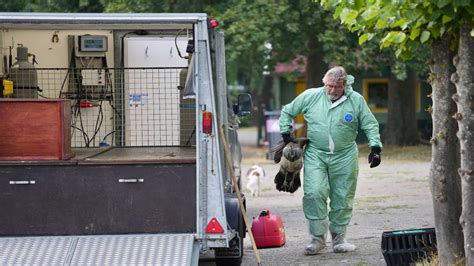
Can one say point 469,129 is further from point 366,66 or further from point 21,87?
point 366,66

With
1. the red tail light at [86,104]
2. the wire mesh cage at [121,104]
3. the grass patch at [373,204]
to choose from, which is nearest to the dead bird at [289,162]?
the wire mesh cage at [121,104]

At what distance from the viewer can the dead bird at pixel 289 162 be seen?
1023 cm

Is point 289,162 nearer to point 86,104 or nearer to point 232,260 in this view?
point 232,260

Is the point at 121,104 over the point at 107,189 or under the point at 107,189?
over

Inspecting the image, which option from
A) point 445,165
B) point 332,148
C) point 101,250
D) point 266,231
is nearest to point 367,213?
point 332,148

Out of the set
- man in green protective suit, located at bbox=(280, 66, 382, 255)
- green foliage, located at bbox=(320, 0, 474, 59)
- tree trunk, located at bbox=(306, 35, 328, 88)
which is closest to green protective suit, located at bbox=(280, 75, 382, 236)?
man in green protective suit, located at bbox=(280, 66, 382, 255)

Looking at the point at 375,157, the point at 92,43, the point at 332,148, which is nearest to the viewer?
the point at 375,157

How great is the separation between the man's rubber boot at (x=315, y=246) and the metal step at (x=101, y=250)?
2.66 metres

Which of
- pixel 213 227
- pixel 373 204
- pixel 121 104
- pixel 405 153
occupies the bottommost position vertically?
pixel 405 153

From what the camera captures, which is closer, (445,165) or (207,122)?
(207,122)

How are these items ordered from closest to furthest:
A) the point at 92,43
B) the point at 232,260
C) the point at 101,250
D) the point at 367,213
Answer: the point at 101,250, the point at 232,260, the point at 92,43, the point at 367,213

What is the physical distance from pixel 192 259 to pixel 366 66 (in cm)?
2122

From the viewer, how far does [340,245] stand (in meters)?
10.2

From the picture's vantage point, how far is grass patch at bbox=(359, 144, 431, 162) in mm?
28205
